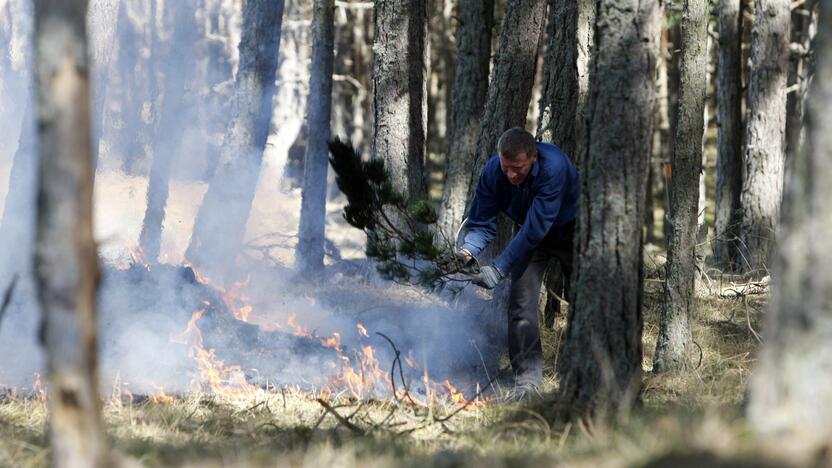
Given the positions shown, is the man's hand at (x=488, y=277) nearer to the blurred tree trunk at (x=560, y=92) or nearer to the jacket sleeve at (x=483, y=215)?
the jacket sleeve at (x=483, y=215)

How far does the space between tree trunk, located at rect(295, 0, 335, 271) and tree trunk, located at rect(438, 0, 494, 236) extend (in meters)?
2.02

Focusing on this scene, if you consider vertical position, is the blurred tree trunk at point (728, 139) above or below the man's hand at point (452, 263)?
above

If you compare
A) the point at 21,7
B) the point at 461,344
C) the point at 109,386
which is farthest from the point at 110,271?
the point at 21,7

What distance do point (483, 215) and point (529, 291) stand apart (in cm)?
69

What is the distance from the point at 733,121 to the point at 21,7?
16.9 meters

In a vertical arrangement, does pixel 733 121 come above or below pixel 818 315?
above

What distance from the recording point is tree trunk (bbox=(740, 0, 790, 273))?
1267 cm

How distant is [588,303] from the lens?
5.62m

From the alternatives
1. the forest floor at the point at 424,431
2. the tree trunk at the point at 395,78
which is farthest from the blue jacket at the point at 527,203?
the tree trunk at the point at 395,78

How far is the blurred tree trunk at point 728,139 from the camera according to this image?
13.6 m

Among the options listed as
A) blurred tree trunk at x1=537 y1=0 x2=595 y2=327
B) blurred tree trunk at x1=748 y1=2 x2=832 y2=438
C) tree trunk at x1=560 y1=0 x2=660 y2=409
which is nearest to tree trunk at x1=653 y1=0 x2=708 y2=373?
blurred tree trunk at x1=537 y1=0 x2=595 y2=327

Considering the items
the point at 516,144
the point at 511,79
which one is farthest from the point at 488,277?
the point at 511,79

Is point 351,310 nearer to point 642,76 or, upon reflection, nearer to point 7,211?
point 7,211

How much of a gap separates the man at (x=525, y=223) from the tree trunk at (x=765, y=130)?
609cm
